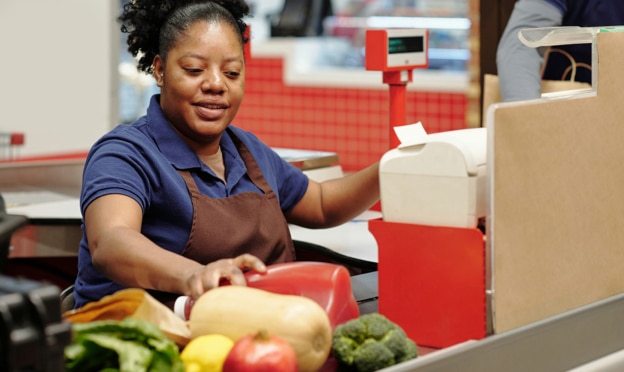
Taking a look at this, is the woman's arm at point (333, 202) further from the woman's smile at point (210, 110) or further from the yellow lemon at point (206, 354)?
the yellow lemon at point (206, 354)

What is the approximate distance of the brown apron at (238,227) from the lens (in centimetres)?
197

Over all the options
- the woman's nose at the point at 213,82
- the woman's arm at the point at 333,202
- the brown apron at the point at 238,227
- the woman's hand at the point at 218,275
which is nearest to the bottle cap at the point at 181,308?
the woman's hand at the point at 218,275

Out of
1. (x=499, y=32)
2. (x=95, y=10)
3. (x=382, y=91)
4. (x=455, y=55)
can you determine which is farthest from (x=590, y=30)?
(x=455, y=55)

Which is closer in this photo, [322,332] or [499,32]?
[322,332]

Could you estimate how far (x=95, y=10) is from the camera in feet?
18.1

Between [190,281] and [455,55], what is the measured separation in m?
6.66

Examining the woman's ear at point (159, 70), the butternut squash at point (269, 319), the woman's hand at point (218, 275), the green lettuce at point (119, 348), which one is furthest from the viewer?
the woman's ear at point (159, 70)

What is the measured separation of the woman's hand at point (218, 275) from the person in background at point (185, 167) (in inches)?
11.5

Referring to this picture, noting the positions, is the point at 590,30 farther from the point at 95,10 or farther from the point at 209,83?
the point at 95,10

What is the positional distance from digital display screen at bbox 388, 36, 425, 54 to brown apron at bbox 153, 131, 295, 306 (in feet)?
2.35

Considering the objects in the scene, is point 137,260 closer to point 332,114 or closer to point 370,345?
point 370,345

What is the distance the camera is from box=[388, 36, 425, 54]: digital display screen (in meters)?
2.72

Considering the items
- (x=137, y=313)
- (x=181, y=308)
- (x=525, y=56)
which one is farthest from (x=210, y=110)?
(x=525, y=56)

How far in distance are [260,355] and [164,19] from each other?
114 centimetres
